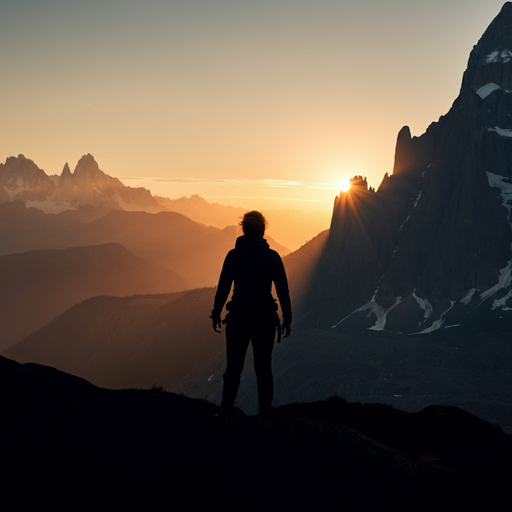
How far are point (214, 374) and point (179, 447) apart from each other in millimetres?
197802

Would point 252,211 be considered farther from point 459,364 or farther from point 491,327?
point 491,327

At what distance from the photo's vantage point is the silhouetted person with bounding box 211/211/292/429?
9.31m

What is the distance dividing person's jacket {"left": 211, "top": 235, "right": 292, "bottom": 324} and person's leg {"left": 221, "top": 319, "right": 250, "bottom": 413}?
0.37m

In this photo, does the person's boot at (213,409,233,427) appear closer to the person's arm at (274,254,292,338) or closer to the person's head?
the person's arm at (274,254,292,338)

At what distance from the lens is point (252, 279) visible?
9.46 meters

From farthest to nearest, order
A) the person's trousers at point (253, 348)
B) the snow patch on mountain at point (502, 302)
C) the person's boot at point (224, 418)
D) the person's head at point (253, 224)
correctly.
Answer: the snow patch on mountain at point (502, 302) < the person's head at point (253, 224) < the person's boot at point (224, 418) < the person's trousers at point (253, 348)

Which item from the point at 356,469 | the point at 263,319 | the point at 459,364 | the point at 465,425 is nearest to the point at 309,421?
the point at 356,469

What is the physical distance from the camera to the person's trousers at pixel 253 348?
9273 millimetres

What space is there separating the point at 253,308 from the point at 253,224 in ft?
6.03

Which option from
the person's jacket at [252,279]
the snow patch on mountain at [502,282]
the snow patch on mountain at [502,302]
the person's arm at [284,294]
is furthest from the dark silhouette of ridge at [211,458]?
the snow patch on mountain at [502,282]

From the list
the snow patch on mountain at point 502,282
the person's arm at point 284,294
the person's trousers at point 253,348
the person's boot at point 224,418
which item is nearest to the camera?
the person's trousers at point 253,348

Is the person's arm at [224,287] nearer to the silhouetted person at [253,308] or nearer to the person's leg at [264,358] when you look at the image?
the silhouetted person at [253,308]

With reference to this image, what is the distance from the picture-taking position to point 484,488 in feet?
26.4

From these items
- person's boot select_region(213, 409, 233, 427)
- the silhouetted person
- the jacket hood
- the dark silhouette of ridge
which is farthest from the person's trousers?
the jacket hood
